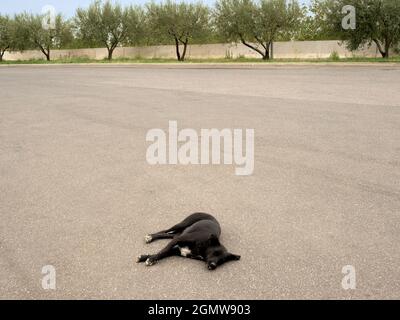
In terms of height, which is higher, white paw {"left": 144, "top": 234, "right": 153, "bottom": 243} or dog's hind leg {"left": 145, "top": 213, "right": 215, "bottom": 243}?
dog's hind leg {"left": 145, "top": 213, "right": 215, "bottom": 243}

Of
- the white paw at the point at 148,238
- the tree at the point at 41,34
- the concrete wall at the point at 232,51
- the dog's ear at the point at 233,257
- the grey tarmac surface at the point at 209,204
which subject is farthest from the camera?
the tree at the point at 41,34

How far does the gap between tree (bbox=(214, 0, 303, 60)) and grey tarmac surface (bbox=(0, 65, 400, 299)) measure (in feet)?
93.0

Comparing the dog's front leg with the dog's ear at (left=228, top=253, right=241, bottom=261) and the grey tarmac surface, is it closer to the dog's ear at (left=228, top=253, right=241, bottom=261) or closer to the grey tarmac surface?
the grey tarmac surface

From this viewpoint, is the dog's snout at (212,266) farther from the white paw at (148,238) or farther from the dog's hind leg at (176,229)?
the white paw at (148,238)

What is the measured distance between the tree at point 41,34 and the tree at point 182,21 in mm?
17973

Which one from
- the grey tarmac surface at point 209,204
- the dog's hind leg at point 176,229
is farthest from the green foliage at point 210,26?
the dog's hind leg at point 176,229

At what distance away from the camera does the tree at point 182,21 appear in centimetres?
4416

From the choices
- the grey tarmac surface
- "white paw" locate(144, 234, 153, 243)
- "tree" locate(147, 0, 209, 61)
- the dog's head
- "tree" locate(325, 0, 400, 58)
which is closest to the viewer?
the grey tarmac surface

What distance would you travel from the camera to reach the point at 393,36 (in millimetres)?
31406

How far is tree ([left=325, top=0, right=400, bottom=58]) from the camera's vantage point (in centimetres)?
3003

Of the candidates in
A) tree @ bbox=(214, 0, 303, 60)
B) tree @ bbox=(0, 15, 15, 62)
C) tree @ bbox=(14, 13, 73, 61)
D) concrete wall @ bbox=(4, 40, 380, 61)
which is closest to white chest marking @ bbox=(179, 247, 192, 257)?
concrete wall @ bbox=(4, 40, 380, 61)
